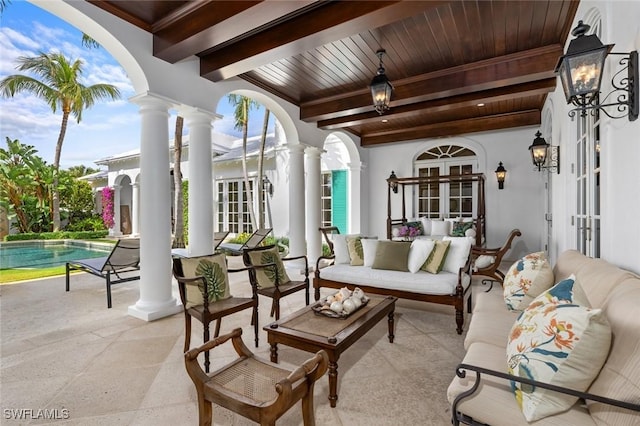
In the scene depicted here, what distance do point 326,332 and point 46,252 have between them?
1115 cm

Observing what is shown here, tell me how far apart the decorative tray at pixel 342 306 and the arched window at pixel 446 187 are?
623cm

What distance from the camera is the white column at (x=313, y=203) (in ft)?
21.9

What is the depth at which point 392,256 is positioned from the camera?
12.9 ft

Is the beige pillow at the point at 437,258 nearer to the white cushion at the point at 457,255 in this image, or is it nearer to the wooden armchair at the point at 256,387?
the white cushion at the point at 457,255

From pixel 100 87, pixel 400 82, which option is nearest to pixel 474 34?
pixel 400 82

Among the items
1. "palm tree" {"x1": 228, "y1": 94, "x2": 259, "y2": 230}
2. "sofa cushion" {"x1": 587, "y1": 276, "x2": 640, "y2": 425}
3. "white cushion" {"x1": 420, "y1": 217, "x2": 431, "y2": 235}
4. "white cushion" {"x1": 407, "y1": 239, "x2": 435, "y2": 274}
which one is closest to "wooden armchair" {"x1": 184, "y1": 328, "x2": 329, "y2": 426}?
"sofa cushion" {"x1": 587, "y1": 276, "x2": 640, "y2": 425}

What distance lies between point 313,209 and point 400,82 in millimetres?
3133

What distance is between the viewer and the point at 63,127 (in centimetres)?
1070

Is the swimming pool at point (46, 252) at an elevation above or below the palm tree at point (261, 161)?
below

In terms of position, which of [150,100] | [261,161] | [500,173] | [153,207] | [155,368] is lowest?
[155,368]

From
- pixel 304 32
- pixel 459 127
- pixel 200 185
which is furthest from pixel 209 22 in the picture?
pixel 459 127

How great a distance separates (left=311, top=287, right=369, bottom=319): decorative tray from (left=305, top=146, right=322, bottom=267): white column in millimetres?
3835

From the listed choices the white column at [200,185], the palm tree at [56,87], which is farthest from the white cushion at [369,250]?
the palm tree at [56,87]

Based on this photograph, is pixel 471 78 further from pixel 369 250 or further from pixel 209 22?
pixel 209 22
